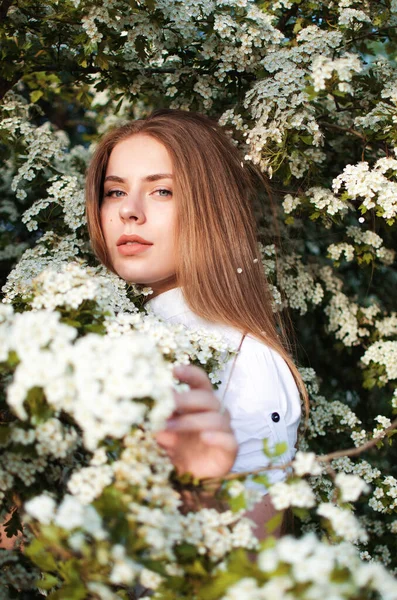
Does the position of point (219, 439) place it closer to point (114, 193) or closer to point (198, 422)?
point (198, 422)

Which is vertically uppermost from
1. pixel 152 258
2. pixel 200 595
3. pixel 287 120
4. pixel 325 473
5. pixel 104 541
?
pixel 287 120

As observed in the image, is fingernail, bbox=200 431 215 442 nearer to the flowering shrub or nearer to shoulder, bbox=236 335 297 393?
the flowering shrub

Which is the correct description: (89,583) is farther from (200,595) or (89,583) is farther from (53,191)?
(53,191)

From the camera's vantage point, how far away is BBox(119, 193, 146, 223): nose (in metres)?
2.46

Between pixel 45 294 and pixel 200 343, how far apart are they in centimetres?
58

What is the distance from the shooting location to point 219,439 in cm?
156

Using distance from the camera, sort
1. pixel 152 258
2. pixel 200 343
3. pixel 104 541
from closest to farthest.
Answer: pixel 104 541 → pixel 200 343 → pixel 152 258

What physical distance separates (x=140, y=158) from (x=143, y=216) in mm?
262

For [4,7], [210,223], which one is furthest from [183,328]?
[4,7]

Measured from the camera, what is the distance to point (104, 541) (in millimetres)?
1252

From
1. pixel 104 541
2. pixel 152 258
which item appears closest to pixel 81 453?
pixel 104 541

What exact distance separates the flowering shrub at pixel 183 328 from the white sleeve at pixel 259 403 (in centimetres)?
8

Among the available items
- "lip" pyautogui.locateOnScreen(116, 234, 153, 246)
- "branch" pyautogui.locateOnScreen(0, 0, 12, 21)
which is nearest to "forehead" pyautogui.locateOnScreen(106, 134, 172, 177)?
"lip" pyautogui.locateOnScreen(116, 234, 153, 246)

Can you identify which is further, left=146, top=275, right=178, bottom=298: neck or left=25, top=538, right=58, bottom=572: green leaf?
left=146, top=275, right=178, bottom=298: neck
